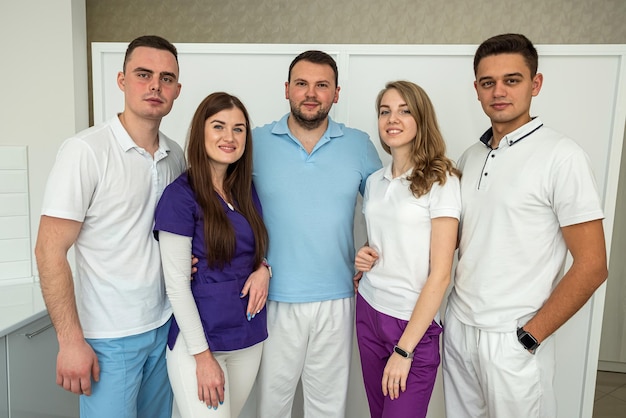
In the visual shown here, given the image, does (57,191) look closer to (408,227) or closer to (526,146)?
(408,227)

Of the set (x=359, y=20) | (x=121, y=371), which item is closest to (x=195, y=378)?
(x=121, y=371)

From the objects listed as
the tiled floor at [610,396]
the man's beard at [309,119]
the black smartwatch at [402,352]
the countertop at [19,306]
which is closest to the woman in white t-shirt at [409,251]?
the black smartwatch at [402,352]

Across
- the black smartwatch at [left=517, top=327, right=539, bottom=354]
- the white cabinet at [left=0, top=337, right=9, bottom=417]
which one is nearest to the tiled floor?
the black smartwatch at [left=517, top=327, right=539, bottom=354]

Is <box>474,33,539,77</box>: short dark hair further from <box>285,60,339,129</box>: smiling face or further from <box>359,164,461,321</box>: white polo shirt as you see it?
<box>285,60,339,129</box>: smiling face

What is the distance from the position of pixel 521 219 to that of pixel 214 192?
0.99m

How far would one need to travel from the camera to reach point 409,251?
1538 mm

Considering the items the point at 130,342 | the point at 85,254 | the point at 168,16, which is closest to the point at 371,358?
Answer: the point at 130,342

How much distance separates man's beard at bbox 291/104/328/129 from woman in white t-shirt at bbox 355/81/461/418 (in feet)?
0.84

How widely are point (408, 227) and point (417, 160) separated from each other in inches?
9.2

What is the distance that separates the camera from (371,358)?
1.67m

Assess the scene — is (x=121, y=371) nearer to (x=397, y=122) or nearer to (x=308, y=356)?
(x=308, y=356)

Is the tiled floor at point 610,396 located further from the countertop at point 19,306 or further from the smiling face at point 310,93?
the countertop at point 19,306

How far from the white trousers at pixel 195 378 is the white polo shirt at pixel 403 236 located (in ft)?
1.66

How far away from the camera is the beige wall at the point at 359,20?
3.15m
